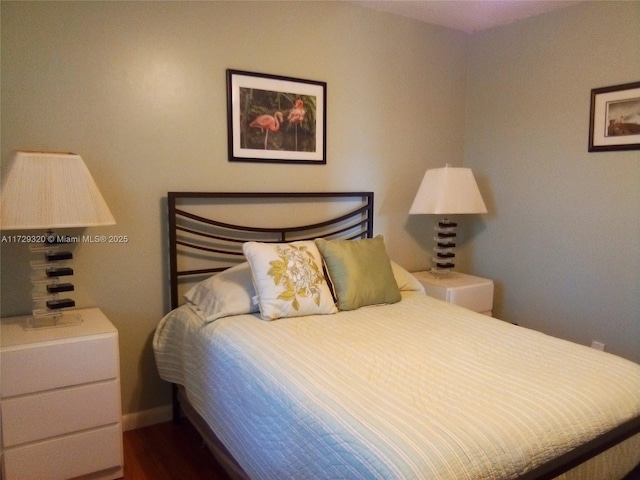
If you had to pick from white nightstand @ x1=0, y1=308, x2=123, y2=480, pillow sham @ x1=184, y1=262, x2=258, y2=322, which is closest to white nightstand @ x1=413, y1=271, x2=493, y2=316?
pillow sham @ x1=184, y1=262, x2=258, y2=322

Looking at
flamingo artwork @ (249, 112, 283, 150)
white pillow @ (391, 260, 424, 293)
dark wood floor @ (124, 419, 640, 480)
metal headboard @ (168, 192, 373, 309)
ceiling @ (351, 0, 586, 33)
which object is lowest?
dark wood floor @ (124, 419, 640, 480)

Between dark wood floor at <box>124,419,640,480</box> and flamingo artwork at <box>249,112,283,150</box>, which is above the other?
flamingo artwork at <box>249,112,283,150</box>

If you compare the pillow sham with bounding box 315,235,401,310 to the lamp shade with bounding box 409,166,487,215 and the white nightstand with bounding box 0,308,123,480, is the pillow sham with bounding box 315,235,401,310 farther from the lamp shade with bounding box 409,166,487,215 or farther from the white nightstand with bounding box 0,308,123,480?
the white nightstand with bounding box 0,308,123,480

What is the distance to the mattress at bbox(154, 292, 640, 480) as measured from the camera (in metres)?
1.17

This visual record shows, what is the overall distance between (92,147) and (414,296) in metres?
1.88

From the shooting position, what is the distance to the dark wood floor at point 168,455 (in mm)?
2076

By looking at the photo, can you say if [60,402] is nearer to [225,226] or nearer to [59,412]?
[59,412]

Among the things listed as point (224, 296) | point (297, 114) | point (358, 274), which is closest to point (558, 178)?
point (358, 274)

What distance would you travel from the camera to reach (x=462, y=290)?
299cm

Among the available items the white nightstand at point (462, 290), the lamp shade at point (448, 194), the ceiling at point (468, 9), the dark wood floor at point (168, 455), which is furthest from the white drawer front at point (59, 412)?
the ceiling at point (468, 9)

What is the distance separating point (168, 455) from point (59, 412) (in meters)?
0.60

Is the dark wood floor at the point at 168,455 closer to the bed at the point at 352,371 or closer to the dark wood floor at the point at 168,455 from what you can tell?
the dark wood floor at the point at 168,455

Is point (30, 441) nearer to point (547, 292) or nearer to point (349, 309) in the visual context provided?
point (349, 309)

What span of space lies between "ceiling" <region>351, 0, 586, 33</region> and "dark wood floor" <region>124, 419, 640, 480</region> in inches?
109
